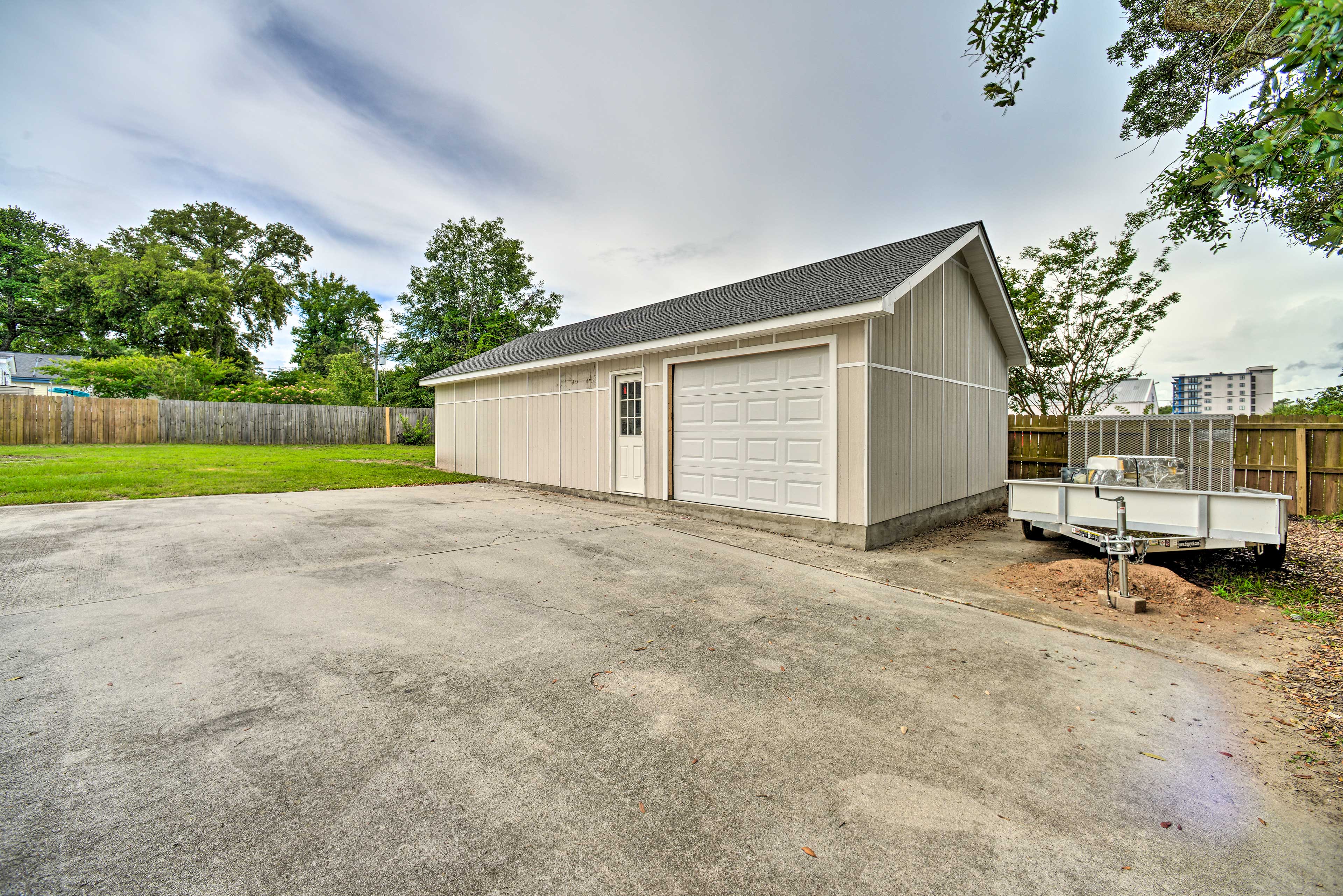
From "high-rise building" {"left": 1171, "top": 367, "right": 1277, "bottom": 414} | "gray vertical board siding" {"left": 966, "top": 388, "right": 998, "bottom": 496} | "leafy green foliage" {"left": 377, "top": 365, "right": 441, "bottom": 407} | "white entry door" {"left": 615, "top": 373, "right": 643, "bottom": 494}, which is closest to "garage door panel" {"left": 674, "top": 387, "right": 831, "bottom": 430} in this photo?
"white entry door" {"left": 615, "top": 373, "right": 643, "bottom": 494}

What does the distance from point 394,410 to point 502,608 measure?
24642 mm

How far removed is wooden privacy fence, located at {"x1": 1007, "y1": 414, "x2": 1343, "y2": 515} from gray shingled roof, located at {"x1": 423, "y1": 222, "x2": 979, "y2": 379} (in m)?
3.73

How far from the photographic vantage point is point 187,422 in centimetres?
1912

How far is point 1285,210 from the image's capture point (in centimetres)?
645

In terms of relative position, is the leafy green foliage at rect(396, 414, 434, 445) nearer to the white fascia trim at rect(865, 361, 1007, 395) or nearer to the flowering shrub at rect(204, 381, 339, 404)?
the flowering shrub at rect(204, 381, 339, 404)

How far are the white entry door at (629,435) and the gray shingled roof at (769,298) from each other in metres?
0.85

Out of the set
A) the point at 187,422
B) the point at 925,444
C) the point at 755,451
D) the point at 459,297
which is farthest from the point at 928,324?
the point at 459,297

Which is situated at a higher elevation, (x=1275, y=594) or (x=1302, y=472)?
(x=1302, y=472)

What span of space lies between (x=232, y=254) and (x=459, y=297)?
14.7 metres

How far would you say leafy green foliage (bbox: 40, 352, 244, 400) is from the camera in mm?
20844

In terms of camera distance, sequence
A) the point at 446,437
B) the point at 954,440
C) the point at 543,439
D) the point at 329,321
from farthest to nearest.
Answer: the point at 329,321 < the point at 446,437 < the point at 543,439 < the point at 954,440

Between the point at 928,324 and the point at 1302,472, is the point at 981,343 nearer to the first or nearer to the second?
the point at 928,324

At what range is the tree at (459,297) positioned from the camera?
29.2 metres

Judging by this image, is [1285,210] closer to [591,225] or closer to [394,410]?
[591,225]
